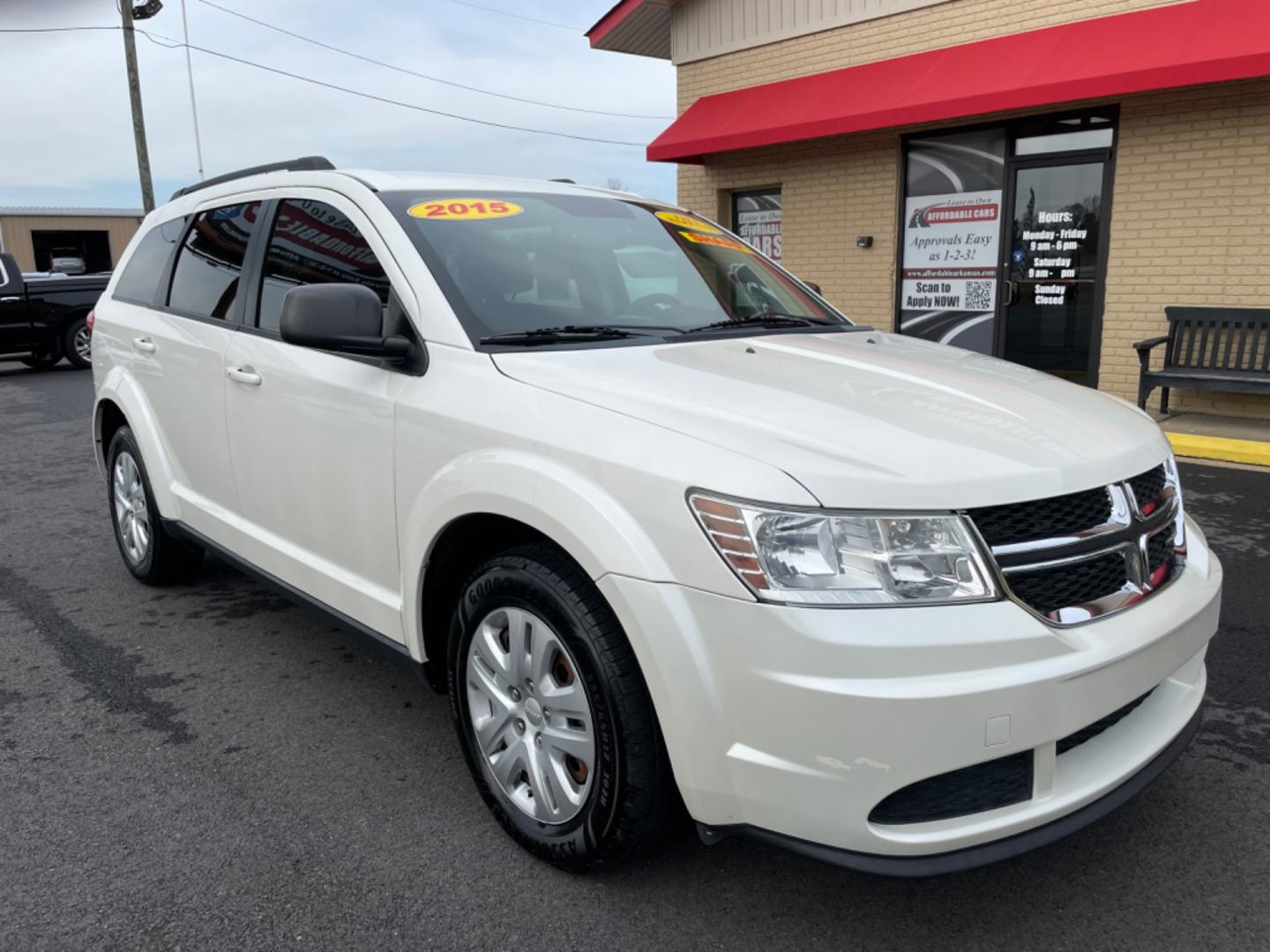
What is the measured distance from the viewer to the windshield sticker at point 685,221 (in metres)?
3.89

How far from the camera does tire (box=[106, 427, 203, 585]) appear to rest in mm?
4586

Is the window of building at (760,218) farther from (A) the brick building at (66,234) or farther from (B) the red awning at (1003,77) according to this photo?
(A) the brick building at (66,234)

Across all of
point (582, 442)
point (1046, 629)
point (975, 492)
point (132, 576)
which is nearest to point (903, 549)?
point (975, 492)

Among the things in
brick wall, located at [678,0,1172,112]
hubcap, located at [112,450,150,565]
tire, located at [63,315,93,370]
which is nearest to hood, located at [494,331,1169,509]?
hubcap, located at [112,450,150,565]

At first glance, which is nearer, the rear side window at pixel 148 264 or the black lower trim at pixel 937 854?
the black lower trim at pixel 937 854

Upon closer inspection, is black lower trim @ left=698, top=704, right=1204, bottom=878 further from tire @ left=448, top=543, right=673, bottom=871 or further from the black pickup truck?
the black pickup truck

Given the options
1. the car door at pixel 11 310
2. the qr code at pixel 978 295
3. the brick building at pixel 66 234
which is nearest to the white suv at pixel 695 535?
the qr code at pixel 978 295

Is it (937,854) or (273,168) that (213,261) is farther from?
(937,854)

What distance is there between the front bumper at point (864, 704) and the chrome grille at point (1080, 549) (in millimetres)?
57

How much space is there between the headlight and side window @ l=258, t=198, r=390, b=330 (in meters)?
1.55

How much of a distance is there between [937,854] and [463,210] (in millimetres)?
2318

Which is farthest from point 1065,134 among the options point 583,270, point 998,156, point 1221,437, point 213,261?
point 213,261

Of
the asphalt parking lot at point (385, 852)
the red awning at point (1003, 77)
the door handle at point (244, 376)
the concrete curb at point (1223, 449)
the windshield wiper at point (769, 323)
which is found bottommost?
the asphalt parking lot at point (385, 852)

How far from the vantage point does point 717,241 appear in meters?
3.95
